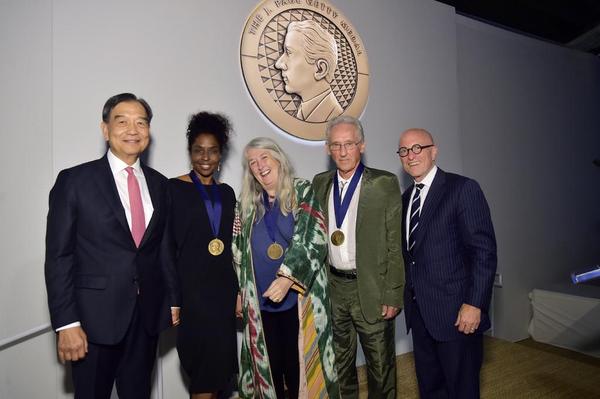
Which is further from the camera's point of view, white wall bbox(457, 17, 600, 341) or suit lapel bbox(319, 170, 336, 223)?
white wall bbox(457, 17, 600, 341)

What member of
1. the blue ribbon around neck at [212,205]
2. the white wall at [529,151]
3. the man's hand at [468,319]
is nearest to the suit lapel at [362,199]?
the man's hand at [468,319]

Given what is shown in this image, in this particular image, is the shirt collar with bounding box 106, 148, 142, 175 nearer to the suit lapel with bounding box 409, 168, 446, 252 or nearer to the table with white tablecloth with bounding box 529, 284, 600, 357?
the suit lapel with bounding box 409, 168, 446, 252

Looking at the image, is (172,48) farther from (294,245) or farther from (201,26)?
(294,245)

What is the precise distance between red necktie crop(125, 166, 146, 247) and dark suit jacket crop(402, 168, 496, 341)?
129 cm

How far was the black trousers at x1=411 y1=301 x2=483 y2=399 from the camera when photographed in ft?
6.08

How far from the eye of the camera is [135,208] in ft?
5.45

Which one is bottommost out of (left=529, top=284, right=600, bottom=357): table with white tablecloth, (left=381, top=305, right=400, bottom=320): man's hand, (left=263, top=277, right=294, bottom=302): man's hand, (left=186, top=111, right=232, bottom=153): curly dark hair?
(left=529, top=284, right=600, bottom=357): table with white tablecloth

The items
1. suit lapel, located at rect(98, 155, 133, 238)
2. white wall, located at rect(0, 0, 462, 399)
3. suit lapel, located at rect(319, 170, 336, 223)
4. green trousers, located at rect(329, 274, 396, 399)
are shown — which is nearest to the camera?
suit lapel, located at rect(98, 155, 133, 238)

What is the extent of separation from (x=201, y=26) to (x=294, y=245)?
5.48 feet

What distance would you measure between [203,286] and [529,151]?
15.7 feet

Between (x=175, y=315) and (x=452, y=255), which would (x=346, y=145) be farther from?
(x=175, y=315)

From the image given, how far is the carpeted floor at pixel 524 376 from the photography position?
287cm

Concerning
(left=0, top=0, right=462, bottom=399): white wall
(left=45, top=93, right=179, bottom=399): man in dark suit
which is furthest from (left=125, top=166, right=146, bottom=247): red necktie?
(left=0, top=0, right=462, bottom=399): white wall

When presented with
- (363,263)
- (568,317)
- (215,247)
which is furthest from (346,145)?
(568,317)
